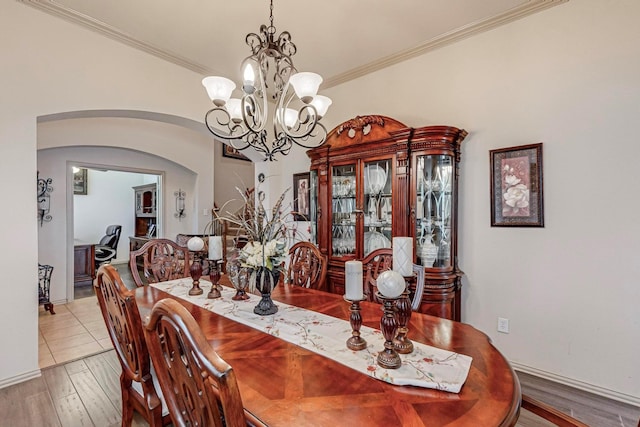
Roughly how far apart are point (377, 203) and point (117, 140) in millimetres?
4356

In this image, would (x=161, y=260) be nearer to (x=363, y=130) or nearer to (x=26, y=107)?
(x=26, y=107)

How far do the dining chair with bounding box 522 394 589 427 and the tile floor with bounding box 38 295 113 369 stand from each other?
135 inches

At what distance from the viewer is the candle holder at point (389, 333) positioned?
1.01 m

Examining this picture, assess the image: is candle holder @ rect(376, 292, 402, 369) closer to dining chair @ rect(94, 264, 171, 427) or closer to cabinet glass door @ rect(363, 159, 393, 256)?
dining chair @ rect(94, 264, 171, 427)

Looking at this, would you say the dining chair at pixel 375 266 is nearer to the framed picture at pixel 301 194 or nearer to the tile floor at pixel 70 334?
the framed picture at pixel 301 194

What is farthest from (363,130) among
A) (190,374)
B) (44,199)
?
(44,199)

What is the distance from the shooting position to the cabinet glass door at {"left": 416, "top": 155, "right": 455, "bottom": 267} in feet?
8.48

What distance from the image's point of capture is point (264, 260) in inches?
60.6

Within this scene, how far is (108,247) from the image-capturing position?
7.07 m

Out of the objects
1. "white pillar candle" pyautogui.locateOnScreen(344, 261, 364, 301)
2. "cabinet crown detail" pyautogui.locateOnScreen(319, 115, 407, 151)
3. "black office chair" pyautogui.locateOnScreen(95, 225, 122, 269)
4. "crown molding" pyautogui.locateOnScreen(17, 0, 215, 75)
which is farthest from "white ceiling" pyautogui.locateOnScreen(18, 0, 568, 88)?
"black office chair" pyautogui.locateOnScreen(95, 225, 122, 269)

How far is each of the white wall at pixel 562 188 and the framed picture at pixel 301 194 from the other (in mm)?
1761

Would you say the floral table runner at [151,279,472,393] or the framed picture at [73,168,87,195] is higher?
the framed picture at [73,168,87,195]

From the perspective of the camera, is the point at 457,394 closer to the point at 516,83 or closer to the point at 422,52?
the point at 516,83

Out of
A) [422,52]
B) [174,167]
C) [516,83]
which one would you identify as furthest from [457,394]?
[174,167]
